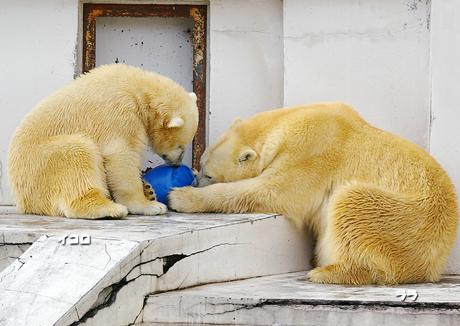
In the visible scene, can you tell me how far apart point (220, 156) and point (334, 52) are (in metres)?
1.53

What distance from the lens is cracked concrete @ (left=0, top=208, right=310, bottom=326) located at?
7.59ft

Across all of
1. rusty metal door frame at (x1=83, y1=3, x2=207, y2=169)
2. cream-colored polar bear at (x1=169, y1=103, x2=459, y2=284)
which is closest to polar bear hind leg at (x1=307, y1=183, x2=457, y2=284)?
cream-colored polar bear at (x1=169, y1=103, x2=459, y2=284)

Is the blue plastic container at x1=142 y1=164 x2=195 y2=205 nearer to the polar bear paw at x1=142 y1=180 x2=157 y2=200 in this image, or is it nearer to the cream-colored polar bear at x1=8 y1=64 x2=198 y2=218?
the polar bear paw at x1=142 y1=180 x2=157 y2=200

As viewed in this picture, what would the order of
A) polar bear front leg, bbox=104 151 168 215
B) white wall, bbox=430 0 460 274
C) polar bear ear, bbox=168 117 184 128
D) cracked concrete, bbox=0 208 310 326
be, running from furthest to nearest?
white wall, bbox=430 0 460 274 < polar bear ear, bbox=168 117 184 128 < polar bear front leg, bbox=104 151 168 215 < cracked concrete, bbox=0 208 310 326

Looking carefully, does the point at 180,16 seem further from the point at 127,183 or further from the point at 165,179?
the point at 127,183

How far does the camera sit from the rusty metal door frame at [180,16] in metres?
5.50

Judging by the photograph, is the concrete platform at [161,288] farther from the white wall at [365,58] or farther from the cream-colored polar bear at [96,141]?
the white wall at [365,58]

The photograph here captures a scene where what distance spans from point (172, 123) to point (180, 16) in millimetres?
1966

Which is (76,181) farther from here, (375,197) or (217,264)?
(375,197)

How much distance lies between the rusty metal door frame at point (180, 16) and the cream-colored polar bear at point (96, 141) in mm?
1360

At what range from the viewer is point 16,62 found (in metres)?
5.27

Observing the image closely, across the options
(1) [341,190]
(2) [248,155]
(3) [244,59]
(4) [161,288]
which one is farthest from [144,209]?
(3) [244,59]

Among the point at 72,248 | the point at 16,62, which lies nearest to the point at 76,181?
the point at 72,248

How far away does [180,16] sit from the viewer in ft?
18.2
